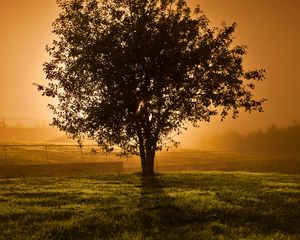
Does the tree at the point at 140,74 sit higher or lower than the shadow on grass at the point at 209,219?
higher

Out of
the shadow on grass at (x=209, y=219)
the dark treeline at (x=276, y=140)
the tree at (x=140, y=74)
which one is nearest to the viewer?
the shadow on grass at (x=209, y=219)

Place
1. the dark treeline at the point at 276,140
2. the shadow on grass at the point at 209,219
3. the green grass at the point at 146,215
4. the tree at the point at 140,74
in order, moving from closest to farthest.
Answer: the green grass at the point at 146,215 → the shadow on grass at the point at 209,219 → the tree at the point at 140,74 → the dark treeline at the point at 276,140

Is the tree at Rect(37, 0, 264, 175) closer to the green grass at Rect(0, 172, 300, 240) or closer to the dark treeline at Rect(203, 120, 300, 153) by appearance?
the green grass at Rect(0, 172, 300, 240)

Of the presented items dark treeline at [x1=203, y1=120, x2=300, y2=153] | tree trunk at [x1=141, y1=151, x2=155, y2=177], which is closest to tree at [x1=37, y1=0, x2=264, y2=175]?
tree trunk at [x1=141, y1=151, x2=155, y2=177]

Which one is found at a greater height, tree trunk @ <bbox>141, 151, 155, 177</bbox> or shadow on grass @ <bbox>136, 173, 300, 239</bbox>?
tree trunk @ <bbox>141, 151, 155, 177</bbox>

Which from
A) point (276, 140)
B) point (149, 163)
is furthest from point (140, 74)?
point (276, 140)

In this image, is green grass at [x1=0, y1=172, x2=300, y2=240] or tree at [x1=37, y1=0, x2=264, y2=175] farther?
tree at [x1=37, y1=0, x2=264, y2=175]

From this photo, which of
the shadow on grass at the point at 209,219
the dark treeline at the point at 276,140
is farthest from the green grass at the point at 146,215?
the dark treeline at the point at 276,140

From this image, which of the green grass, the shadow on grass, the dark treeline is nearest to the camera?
the green grass

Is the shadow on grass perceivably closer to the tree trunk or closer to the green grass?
the green grass

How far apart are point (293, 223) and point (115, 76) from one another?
18.7 metres

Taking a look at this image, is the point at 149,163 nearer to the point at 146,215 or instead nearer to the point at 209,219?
the point at 146,215

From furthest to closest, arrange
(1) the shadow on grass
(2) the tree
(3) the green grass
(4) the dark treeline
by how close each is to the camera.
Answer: (4) the dark treeline
(2) the tree
(1) the shadow on grass
(3) the green grass

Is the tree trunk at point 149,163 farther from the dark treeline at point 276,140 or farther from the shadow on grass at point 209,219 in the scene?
the dark treeline at point 276,140
